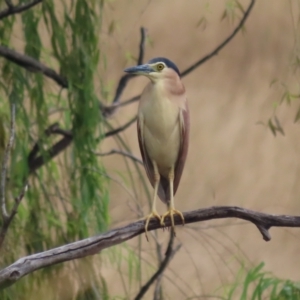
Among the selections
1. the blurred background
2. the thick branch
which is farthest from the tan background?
the thick branch

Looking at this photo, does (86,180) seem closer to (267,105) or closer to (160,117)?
(160,117)

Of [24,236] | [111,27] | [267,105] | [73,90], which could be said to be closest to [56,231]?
[24,236]

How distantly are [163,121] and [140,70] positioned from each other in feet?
0.25

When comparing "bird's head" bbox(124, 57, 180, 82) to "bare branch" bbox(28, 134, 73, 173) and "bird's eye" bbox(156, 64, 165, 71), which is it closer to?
"bird's eye" bbox(156, 64, 165, 71)

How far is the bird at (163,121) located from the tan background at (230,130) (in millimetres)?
910

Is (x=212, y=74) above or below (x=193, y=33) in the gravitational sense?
below

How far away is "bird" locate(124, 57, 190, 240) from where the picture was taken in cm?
86

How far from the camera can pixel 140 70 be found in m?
0.83

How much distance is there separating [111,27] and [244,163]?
821mm

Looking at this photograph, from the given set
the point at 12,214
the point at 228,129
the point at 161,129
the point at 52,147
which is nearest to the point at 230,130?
the point at 228,129

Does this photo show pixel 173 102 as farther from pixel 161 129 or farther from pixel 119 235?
pixel 119 235

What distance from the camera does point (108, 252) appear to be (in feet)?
4.10

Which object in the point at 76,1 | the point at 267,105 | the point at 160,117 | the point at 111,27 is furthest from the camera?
the point at 267,105

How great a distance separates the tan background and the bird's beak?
0.99 m
